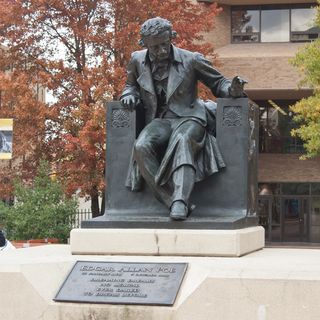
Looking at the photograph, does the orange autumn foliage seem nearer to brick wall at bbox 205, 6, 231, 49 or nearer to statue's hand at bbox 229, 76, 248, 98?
brick wall at bbox 205, 6, 231, 49

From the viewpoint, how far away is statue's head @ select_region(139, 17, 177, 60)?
23.5ft

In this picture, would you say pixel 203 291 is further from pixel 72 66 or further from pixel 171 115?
pixel 72 66

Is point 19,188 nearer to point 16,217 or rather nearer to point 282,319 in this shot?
point 16,217

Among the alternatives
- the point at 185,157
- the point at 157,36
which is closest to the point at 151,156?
the point at 185,157

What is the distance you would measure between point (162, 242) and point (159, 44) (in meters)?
2.06

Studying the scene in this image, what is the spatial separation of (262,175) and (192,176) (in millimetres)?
26110

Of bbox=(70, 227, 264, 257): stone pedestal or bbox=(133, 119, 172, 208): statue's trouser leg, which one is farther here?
bbox=(133, 119, 172, 208): statue's trouser leg

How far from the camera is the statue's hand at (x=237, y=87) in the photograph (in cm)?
707

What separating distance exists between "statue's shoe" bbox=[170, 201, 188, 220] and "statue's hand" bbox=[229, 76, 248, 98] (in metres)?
1.26

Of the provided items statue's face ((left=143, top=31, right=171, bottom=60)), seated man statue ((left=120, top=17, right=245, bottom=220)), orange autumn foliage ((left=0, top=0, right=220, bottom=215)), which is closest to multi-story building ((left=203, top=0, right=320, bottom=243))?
orange autumn foliage ((left=0, top=0, right=220, bottom=215))

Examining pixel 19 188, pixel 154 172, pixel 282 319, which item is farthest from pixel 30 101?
pixel 282 319

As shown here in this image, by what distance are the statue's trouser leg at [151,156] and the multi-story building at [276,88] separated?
74.5 feet

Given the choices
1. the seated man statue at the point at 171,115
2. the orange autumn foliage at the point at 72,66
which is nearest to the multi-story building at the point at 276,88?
the orange autumn foliage at the point at 72,66

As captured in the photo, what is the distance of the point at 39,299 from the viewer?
6.09 meters
